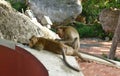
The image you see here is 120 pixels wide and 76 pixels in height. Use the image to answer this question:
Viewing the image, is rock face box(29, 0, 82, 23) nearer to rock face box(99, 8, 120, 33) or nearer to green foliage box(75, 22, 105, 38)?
green foliage box(75, 22, 105, 38)

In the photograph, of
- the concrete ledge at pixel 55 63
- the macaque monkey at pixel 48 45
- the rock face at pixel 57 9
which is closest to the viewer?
the concrete ledge at pixel 55 63

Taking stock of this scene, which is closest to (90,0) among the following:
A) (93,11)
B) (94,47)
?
(93,11)

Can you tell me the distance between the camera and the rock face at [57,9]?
2032 centimetres

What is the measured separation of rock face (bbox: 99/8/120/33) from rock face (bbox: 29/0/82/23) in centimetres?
143

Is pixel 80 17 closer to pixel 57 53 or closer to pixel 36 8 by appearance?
pixel 36 8

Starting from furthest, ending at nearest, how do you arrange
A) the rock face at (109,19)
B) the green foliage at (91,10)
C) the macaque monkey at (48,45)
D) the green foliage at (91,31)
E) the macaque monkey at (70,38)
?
1. the green foliage at (91,10)
2. the green foliage at (91,31)
3. the rock face at (109,19)
4. the macaque monkey at (70,38)
5. the macaque monkey at (48,45)

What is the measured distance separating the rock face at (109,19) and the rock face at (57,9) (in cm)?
143

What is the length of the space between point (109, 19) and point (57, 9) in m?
2.98

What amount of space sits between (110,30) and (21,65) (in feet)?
45.7

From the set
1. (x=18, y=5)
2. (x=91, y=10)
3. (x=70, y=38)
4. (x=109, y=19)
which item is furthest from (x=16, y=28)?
(x=91, y=10)

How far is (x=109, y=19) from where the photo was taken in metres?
19.4

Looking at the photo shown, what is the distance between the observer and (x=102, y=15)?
19.7 m

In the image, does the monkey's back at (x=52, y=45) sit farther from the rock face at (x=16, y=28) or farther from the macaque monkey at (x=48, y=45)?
the rock face at (x=16, y=28)

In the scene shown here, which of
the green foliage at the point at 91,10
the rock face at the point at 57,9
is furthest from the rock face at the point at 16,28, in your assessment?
the green foliage at the point at 91,10
